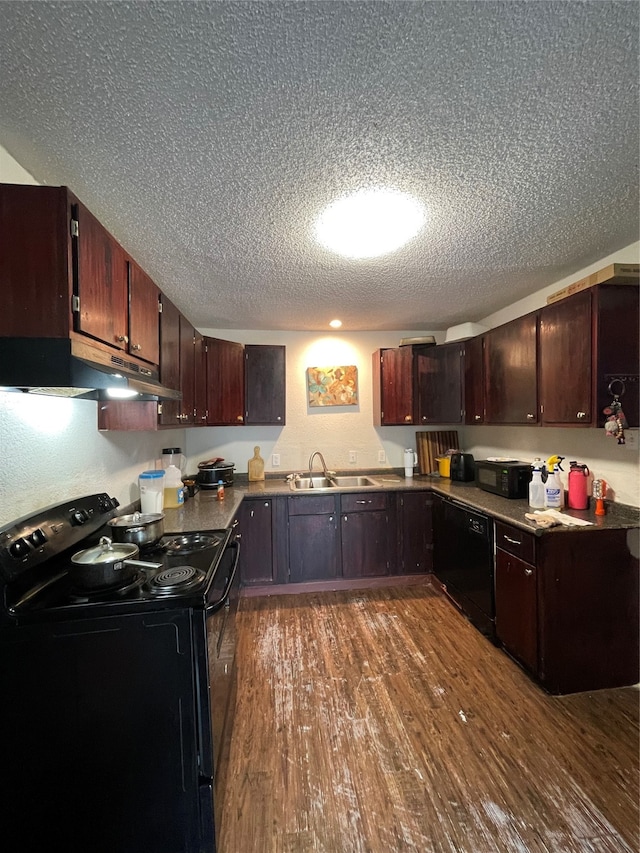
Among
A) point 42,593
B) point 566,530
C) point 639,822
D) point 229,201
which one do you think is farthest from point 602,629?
point 229,201

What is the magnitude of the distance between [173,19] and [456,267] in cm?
189

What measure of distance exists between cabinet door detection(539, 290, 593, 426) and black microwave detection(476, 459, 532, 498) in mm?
439

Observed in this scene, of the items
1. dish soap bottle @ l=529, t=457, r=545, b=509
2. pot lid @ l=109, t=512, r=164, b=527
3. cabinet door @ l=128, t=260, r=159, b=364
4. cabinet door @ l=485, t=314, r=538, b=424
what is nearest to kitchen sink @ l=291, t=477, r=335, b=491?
cabinet door @ l=485, t=314, r=538, b=424

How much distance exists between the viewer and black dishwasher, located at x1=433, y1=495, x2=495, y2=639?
2.39 metres

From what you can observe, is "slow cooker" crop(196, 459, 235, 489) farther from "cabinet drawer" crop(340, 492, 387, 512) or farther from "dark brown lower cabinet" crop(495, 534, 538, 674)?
"dark brown lower cabinet" crop(495, 534, 538, 674)

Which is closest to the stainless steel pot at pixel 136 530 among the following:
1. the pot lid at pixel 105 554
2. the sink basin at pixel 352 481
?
the pot lid at pixel 105 554

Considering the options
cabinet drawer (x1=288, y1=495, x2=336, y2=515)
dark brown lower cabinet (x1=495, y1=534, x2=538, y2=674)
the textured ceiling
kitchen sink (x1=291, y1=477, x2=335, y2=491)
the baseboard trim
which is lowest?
the baseboard trim

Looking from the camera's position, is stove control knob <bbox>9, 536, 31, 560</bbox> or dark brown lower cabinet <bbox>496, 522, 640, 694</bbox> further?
dark brown lower cabinet <bbox>496, 522, 640, 694</bbox>

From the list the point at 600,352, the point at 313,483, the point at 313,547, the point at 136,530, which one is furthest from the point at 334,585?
the point at 600,352

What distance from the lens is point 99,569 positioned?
4.03 ft

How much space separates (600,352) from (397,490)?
6.00ft

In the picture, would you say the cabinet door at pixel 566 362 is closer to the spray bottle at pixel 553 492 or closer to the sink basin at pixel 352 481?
the spray bottle at pixel 553 492

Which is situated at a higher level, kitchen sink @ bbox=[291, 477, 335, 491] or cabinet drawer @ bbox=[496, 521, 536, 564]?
kitchen sink @ bbox=[291, 477, 335, 491]

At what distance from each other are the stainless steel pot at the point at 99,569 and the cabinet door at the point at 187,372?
1.24 m
